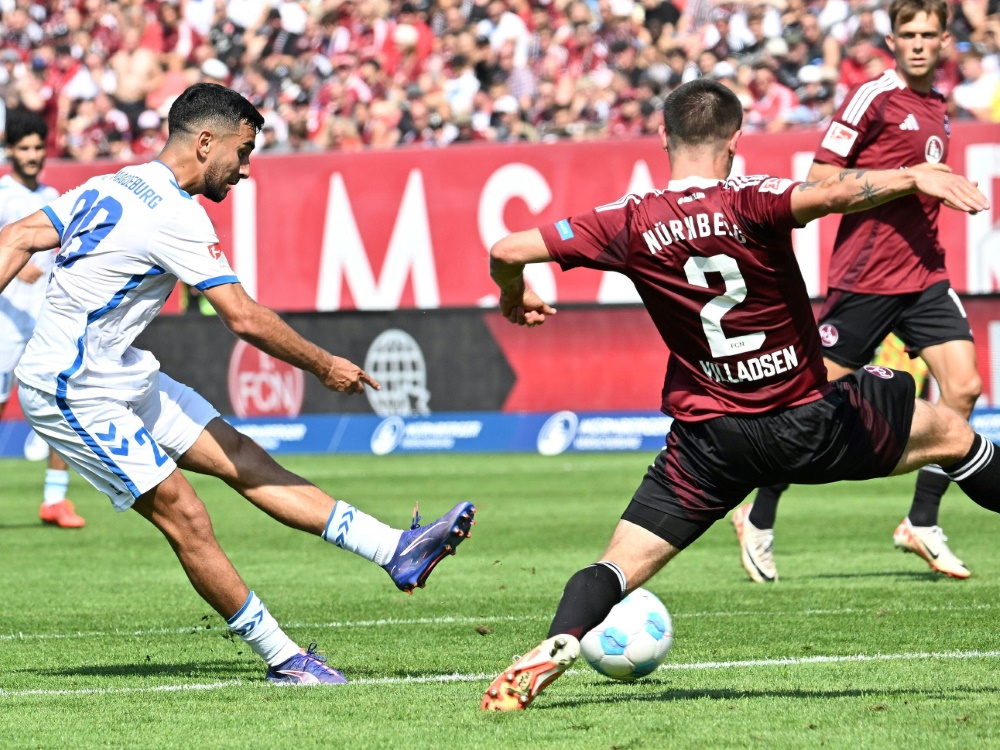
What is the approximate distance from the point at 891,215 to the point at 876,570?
6.90 ft

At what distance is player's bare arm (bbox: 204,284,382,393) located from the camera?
6008 mm

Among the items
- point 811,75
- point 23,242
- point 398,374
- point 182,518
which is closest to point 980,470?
point 182,518

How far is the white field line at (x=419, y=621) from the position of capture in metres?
7.69

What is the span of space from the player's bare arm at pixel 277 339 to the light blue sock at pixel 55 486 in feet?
23.7

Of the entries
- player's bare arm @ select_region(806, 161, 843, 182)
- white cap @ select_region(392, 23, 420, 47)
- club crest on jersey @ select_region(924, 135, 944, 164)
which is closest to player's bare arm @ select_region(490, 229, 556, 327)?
player's bare arm @ select_region(806, 161, 843, 182)

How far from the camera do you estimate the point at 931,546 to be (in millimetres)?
8859

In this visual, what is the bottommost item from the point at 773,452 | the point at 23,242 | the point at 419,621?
the point at 419,621

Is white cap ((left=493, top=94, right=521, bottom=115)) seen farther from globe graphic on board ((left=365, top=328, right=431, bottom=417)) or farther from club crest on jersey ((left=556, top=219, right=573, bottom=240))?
club crest on jersey ((left=556, top=219, right=573, bottom=240))

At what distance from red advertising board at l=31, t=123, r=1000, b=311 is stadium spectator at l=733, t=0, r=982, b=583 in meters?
10.5

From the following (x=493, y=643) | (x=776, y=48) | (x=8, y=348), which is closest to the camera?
(x=493, y=643)

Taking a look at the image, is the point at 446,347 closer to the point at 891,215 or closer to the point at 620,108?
the point at 620,108

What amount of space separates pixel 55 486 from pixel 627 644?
26.6 feet

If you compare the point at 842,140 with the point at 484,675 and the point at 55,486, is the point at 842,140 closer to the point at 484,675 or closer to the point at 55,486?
the point at 484,675

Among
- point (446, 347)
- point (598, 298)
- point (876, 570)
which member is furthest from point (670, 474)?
point (598, 298)
